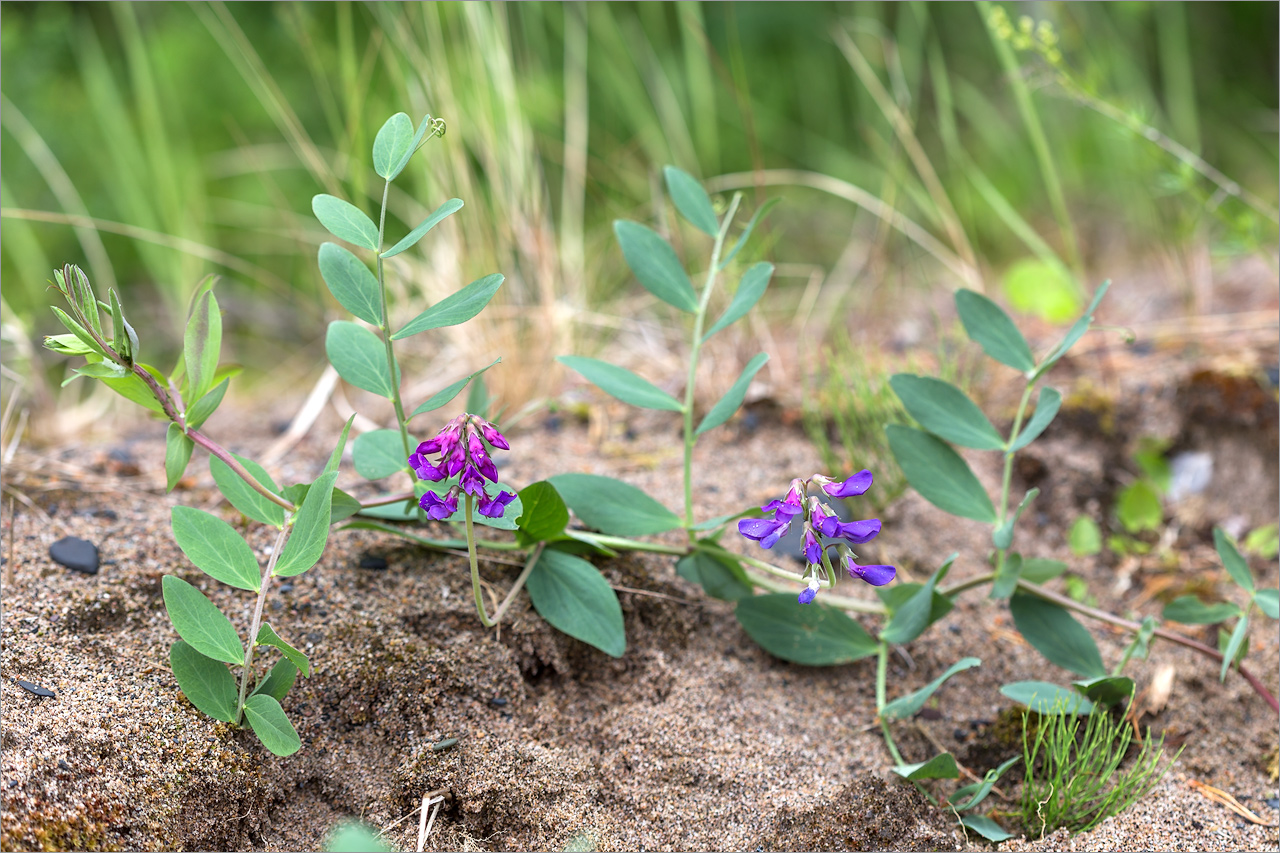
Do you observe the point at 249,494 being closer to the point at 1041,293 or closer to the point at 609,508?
the point at 609,508

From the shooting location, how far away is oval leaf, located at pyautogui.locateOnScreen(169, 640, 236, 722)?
103 centimetres

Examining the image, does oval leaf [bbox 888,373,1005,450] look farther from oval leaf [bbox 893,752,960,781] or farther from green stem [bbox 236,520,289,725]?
green stem [bbox 236,520,289,725]

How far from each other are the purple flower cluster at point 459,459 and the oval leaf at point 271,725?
28 cm

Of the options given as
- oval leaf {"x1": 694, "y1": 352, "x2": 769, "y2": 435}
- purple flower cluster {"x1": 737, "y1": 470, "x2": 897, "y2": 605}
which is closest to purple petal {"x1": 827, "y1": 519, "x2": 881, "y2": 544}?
purple flower cluster {"x1": 737, "y1": 470, "x2": 897, "y2": 605}

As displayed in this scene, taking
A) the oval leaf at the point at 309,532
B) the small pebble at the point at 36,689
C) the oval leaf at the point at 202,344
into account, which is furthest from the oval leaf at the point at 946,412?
the small pebble at the point at 36,689

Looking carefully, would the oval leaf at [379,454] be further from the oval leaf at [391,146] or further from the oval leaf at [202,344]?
the oval leaf at [391,146]

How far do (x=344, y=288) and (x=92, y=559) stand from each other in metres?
0.55

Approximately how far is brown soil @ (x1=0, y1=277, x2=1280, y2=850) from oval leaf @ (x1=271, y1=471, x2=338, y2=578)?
0.18 metres

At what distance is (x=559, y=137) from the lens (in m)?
3.48

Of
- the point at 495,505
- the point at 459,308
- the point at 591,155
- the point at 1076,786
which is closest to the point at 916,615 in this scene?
the point at 1076,786

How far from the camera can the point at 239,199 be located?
11.5 feet

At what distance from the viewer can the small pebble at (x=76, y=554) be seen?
126 centimetres

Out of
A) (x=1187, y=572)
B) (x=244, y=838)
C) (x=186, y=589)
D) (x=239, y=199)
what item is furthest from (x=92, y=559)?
(x=239, y=199)

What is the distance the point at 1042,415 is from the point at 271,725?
1014 millimetres
